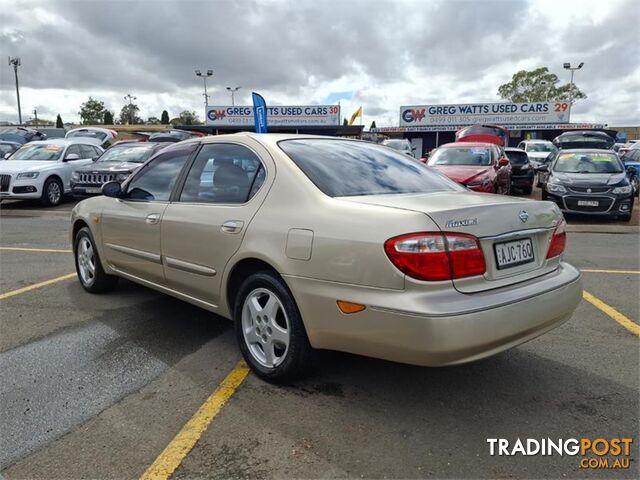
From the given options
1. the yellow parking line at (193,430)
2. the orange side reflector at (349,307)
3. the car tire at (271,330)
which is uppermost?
the orange side reflector at (349,307)

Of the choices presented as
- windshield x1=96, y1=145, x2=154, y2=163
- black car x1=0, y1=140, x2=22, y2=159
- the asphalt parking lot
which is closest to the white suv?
windshield x1=96, y1=145, x2=154, y2=163

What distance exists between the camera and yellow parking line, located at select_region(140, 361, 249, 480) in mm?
2436

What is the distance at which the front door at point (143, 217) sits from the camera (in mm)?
4109

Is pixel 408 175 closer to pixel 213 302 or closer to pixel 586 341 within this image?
pixel 213 302

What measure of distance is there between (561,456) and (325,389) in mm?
1343

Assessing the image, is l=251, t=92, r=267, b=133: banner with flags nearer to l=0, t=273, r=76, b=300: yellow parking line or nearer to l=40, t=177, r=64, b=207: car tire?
l=40, t=177, r=64, b=207: car tire

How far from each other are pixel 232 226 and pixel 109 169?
979 centimetres

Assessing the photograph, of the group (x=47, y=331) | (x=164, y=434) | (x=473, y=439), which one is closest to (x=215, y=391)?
(x=164, y=434)

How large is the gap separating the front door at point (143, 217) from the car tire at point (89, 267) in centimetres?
39

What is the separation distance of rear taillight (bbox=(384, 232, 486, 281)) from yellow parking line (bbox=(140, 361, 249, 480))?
54.0 inches

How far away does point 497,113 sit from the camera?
3809 cm

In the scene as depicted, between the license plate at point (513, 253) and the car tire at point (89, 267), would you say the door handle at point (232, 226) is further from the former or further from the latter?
the car tire at point (89, 267)

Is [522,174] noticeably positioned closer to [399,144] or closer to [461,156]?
[461,156]

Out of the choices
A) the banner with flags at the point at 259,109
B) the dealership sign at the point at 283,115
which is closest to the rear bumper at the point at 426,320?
the banner with flags at the point at 259,109
